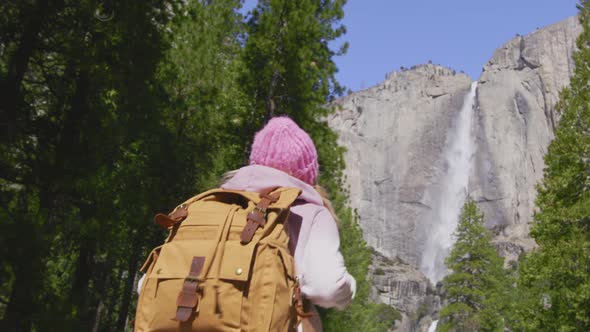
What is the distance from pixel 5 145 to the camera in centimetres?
646

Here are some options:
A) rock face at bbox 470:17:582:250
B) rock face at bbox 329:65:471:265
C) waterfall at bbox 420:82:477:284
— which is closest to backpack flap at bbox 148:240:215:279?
waterfall at bbox 420:82:477:284

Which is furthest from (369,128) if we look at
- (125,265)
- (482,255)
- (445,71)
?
(125,265)

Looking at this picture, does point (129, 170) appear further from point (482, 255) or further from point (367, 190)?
point (367, 190)

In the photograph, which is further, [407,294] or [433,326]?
[407,294]

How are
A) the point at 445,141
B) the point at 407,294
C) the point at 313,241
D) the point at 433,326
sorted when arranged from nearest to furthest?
the point at 313,241 < the point at 433,326 < the point at 407,294 < the point at 445,141

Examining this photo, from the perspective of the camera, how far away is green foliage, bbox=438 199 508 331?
36.8 metres

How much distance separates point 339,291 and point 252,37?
1179 centimetres

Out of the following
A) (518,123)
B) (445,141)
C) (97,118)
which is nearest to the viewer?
(97,118)

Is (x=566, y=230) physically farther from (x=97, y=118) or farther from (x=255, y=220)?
(x=255, y=220)

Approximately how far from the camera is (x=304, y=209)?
247 cm

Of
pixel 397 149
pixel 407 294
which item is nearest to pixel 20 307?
pixel 407 294

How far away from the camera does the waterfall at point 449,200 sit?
79.8 m

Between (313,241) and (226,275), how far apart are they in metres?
0.38

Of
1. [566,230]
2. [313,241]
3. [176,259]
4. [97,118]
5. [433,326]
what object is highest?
[566,230]
